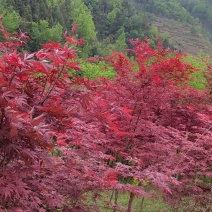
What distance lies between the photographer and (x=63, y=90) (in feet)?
7.96

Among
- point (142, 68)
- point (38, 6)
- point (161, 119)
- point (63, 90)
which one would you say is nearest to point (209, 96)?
point (161, 119)

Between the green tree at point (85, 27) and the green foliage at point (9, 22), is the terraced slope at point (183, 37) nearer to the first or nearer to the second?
the green tree at point (85, 27)

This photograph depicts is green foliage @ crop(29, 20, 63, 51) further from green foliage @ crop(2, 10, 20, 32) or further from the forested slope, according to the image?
green foliage @ crop(2, 10, 20, 32)

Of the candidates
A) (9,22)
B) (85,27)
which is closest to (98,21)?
(85,27)

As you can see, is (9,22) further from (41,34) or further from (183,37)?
(183,37)

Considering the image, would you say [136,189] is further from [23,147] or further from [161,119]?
[161,119]

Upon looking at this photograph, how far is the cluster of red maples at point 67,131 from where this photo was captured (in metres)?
2.02

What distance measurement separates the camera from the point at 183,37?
176 feet

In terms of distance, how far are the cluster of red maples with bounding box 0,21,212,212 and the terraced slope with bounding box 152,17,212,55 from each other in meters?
44.6

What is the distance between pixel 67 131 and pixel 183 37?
176ft

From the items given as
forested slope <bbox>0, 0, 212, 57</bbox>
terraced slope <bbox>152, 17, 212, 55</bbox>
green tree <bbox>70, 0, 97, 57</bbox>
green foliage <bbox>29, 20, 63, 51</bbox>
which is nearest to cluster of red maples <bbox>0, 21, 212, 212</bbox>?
forested slope <bbox>0, 0, 212, 57</bbox>

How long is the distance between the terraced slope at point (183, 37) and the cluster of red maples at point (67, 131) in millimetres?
44590

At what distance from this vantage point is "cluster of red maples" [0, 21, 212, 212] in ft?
6.62

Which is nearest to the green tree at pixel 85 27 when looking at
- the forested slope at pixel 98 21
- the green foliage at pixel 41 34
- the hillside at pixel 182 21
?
the forested slope at pixel 98 21
